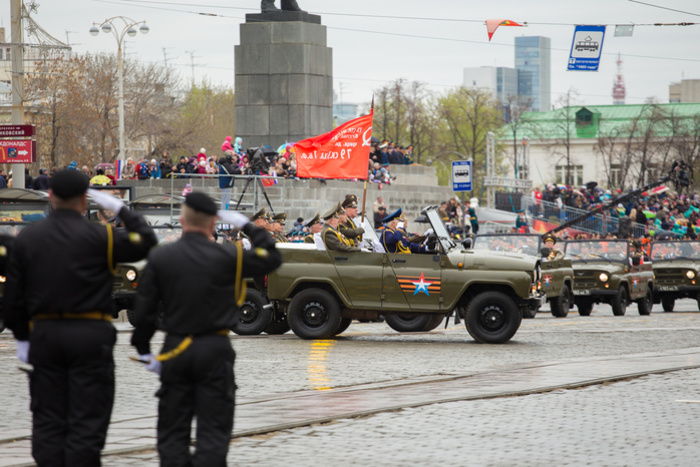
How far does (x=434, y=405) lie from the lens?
396 inches

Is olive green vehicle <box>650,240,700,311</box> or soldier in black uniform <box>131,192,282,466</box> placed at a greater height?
soldier in black uniform <box>131,192,282,466</box>

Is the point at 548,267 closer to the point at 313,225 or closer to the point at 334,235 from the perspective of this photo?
the point at 313,225

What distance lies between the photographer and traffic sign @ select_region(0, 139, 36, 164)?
84.7 ft

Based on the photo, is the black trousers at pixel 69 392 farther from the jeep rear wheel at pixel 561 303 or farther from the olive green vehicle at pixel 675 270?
the olive green vehicle at pixel 675 270

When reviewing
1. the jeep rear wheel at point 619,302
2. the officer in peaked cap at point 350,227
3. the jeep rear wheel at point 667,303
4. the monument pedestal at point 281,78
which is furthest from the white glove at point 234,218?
the monument pedestal at point 281,78

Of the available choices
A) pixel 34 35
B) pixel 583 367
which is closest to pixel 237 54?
pixel 34 35

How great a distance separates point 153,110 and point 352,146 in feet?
151

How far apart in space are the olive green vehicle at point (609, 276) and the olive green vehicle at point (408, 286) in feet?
28.0

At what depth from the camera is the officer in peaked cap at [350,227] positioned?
16.7 metres

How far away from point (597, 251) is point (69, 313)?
70.7ft

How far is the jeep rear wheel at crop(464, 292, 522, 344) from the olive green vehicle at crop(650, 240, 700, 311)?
→ 12.6 m

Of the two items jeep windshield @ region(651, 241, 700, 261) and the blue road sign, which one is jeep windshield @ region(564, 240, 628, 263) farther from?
the blue road sign

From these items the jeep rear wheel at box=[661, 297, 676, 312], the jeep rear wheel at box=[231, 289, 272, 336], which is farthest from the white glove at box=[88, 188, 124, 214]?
the jeep rear wheel at box=[661, 297, 676, 312]

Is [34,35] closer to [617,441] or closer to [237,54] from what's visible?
[237,54]
